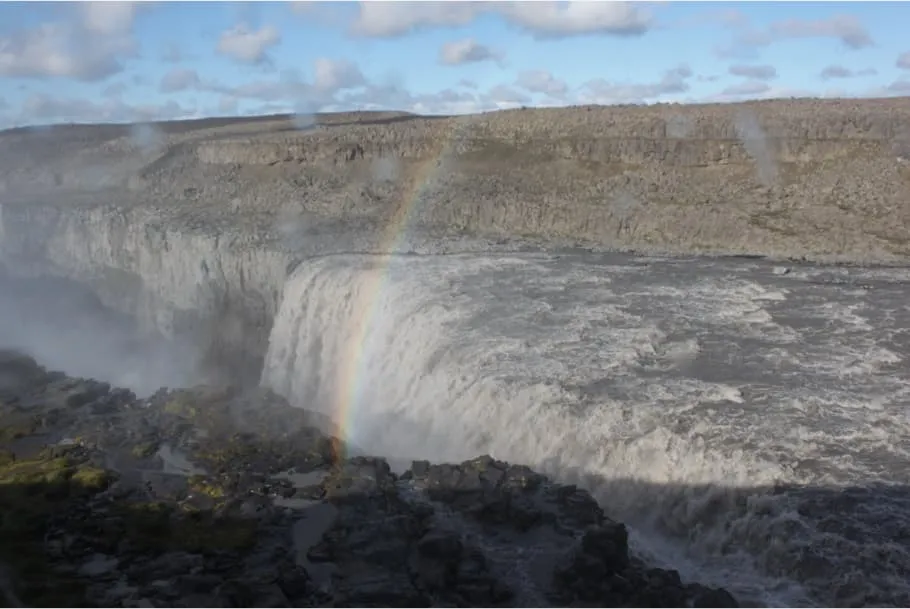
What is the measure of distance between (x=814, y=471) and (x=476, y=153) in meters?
31.5

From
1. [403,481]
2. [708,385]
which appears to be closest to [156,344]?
[403,481]

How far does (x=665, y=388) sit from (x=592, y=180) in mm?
22006

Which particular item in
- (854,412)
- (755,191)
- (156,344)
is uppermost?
(755,191)

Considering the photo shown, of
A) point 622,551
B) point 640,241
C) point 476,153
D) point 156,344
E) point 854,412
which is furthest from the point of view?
point 476,153

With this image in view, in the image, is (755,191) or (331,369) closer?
(331,369)

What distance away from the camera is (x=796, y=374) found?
14.5 m

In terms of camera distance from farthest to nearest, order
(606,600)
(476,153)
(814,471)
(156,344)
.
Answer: (476,153) < (156,344) < (814,471) < (606,600)

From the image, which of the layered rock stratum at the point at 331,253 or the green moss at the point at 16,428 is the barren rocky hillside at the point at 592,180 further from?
the green moss at the point at 16,428

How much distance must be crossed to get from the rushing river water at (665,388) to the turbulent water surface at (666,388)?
0.04 m

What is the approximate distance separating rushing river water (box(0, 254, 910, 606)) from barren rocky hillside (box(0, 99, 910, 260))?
438 cm

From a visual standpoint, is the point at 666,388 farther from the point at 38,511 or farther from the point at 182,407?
the point at 182,407

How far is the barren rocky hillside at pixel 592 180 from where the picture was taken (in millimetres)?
28578

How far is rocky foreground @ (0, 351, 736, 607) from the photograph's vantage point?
10.2 meters

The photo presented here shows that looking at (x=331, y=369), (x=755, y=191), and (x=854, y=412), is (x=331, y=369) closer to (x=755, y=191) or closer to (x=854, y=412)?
(x=854, y=412)
